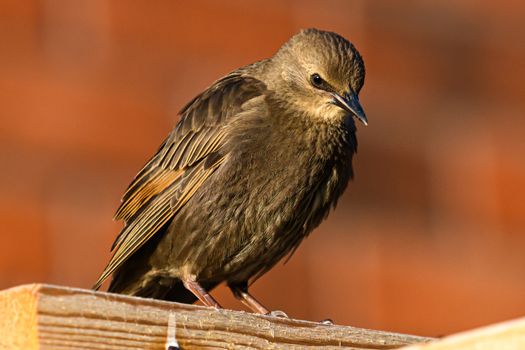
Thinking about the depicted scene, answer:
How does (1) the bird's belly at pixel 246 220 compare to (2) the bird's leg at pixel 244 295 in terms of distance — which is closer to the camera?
(1) the bird's belly at pixel 246 220

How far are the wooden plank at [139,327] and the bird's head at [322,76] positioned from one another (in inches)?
45.2

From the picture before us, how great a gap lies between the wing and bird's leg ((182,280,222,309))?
0.61 ft

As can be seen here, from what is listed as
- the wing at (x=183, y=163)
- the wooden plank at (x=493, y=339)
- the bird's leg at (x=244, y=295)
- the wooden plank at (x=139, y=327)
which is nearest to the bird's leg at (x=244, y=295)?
the bird's leg at (x=244, y=295)

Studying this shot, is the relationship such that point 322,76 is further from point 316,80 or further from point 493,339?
point 493,339

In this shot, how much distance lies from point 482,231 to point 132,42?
5.69ft

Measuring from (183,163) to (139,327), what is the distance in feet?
5.06

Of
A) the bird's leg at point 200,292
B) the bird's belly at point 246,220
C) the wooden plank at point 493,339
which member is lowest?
the wooden plank at point 493,339

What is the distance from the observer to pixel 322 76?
4.93 meters

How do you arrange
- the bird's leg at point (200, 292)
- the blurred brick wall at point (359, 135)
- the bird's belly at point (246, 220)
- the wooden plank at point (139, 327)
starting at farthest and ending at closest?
the blurred brick wall at point (359, 135) → the bird's leg at point (200, 292) → the bird's belly at point (246, 220) → the wooden plank at point (139, 327)

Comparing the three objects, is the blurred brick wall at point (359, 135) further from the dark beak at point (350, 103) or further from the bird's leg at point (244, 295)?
the dark beak at point (350, 103)

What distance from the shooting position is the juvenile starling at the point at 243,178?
4641 millimetres

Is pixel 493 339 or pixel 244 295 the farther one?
pixel 244 295

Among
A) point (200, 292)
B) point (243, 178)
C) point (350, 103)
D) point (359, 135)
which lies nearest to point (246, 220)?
point (243, 178)

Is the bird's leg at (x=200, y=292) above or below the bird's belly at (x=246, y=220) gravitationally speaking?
below
